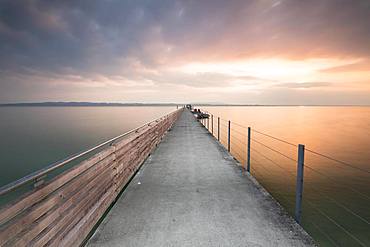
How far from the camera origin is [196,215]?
367cm

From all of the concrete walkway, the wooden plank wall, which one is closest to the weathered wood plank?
the wooden plank wall

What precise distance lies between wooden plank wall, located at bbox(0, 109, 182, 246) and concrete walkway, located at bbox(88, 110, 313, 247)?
350 mm

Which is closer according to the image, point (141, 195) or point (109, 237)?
point (109, 237)

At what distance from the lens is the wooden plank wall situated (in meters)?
1.90

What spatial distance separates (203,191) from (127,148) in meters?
2.15

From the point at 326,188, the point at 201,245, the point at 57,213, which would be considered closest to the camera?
the point at 57,213

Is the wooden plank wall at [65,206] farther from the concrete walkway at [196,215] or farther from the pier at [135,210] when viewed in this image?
the concrete walkway at [196,215]

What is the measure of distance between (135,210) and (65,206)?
157 cm

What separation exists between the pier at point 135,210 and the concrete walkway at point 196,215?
0.01m

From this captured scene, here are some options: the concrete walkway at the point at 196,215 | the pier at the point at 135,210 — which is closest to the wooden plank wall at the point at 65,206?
the pier at the point at 135,210

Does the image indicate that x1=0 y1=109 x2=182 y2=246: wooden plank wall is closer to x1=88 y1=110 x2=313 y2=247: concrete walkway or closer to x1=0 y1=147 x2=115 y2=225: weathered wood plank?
x1=0 y1=147 x2=115 y2=225: weathered wood plank

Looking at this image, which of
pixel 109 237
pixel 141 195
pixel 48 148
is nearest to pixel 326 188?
pixel 141 195

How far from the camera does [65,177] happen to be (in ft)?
8.54

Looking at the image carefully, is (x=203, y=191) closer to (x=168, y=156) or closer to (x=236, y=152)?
(x=168, y=156)
